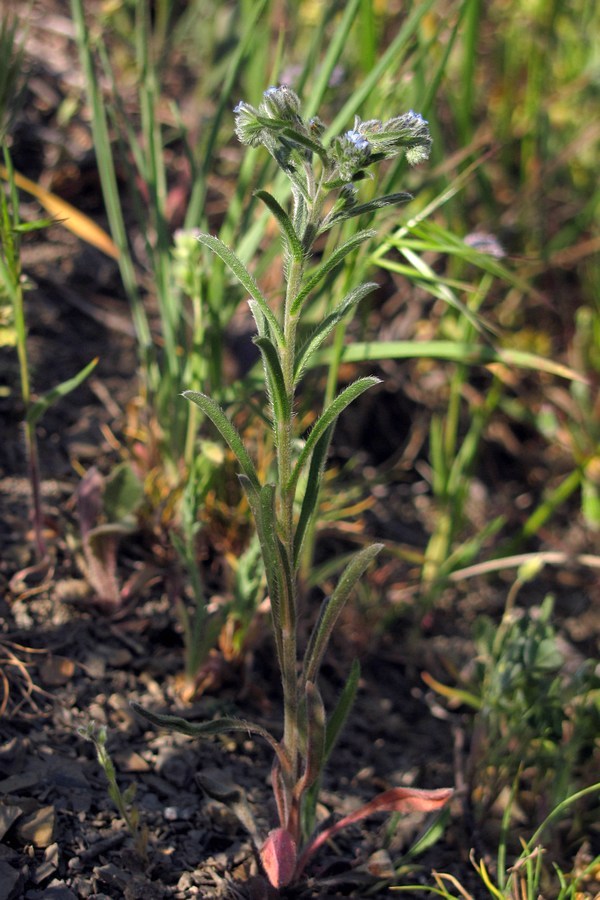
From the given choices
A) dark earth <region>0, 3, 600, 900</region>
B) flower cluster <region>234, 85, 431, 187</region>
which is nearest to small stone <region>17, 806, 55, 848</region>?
dark earth <region>0, 3, 600, 900</region>

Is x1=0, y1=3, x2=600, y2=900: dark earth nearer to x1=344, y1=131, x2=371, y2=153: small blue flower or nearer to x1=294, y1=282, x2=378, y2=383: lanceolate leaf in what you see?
x1=294, y1=282, x2=378, y2=383: lanceolate leaf

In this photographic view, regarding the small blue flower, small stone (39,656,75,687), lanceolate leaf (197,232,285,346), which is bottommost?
small stone (39,656,75,687)

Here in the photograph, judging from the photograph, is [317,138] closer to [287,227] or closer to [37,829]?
[287,227]

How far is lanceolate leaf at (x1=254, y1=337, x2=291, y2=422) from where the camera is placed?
117cm

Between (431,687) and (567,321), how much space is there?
53.3 inches

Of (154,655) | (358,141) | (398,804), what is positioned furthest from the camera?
(154,655)

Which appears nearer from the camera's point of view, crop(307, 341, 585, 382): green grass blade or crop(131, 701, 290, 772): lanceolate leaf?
crop(131, 701, 290, 772): lanceolate leaf

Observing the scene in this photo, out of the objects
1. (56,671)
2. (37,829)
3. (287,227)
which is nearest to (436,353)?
(287,227)

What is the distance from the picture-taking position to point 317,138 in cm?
120

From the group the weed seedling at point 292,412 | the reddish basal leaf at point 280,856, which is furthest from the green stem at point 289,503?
the reddish basal leaf at point 280,856

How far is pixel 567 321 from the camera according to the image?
2.86 meters

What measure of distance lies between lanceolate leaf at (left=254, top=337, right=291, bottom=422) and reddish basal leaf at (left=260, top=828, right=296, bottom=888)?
670 millimetres

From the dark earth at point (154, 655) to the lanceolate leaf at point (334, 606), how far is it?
1.18 feet

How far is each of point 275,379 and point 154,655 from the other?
2.72ft
